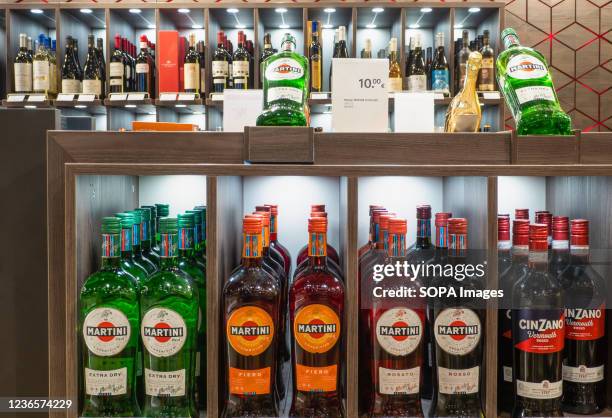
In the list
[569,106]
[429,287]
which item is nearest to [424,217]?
[429,287]

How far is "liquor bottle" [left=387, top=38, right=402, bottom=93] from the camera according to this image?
3.35m

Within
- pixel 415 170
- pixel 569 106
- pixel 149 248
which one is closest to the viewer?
pixel 415 170

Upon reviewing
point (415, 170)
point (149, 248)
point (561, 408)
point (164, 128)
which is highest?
point (164, 128)

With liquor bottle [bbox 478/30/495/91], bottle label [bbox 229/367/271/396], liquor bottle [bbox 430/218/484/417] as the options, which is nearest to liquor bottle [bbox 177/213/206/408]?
bottle label [bbox 229/367/271/396]

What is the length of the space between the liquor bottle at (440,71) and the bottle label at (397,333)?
2620 mm

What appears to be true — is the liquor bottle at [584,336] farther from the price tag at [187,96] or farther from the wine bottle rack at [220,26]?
the price tag at [187,96]

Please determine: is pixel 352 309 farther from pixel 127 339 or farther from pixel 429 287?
pixel 127 339

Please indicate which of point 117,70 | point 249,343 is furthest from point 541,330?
point 117,70

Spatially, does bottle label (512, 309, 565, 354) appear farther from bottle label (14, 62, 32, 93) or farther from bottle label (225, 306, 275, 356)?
bottle label (14, 62, 32, 93)

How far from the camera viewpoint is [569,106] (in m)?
3.84

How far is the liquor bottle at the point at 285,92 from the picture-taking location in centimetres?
106

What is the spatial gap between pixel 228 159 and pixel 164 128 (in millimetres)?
196

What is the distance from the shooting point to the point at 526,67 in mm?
1054

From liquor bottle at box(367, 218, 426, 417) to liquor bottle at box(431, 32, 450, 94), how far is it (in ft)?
8.52
